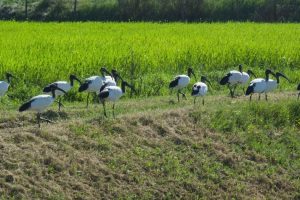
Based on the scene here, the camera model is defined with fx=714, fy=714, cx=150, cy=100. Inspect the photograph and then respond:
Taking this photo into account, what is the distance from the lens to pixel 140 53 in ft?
66.9

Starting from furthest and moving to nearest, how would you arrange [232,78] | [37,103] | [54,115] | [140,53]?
1. [140,53]
2. [232,78]
3. [54,115]
4. [37,103]

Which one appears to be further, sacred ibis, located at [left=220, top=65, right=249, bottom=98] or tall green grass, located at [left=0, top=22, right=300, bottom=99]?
tall green grass, located at [left=0, top=22, right=300, bottom=99]

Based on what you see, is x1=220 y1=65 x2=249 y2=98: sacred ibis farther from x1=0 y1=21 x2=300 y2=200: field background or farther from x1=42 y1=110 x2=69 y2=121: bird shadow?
x1=42 y1=110 x2=69 y2=121: bird shadow

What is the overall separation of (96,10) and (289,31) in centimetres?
1554

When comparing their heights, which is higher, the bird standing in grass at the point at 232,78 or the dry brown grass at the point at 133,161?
the bird standing in grass at the point at 232,78

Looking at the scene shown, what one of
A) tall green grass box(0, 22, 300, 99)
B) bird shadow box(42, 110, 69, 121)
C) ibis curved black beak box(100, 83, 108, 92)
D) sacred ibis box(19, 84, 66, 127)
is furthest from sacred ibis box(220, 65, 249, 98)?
sacred ibis box(19, 84, 66, 127)

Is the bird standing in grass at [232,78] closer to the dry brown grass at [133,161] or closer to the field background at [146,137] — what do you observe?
the field background at [146,137]

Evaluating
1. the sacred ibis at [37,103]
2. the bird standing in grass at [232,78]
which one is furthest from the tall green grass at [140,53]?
the sacred ibis at [37,103]

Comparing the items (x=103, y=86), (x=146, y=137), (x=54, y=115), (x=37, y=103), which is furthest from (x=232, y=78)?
(x=37, y=103)

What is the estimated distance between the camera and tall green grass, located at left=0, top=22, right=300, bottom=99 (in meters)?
17.8

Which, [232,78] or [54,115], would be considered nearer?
[54,115]

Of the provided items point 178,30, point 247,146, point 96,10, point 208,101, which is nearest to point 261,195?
point 247,146

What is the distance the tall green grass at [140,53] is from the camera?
17.8m

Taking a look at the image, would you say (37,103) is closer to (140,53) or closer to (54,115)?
(54,115)
